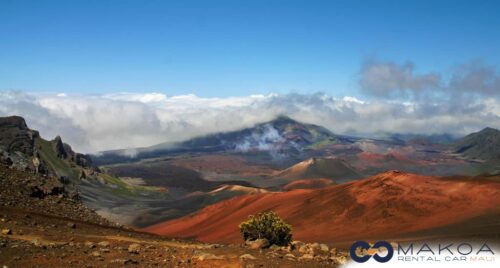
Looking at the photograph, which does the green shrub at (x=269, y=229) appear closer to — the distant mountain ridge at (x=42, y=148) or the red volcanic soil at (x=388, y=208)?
A: the red volcanic soil at (x=388, y=208)

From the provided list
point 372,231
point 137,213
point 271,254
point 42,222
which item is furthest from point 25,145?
point 271,254

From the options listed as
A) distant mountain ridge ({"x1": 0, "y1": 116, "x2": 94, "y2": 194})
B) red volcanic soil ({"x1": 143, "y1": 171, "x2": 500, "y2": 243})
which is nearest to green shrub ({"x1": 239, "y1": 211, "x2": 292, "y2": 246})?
red volcanic soil ({"x1": 143, "y1": 171, "x2": 500, "y2": 243})

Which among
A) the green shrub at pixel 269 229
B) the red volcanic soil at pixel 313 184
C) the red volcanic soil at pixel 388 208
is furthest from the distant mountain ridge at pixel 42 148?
the green shrub at pixel 269 229

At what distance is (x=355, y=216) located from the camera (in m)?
55.5

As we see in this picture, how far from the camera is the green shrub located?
29.5 metres

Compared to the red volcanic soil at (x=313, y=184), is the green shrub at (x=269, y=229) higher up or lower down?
higher up

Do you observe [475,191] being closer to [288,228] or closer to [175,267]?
[288,228]

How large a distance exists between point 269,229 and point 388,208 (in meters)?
28.2

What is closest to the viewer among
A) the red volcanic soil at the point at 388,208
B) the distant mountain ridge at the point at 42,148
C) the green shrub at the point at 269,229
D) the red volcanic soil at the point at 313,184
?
the green shrub at the point at 269,229

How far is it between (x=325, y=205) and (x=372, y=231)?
46.8ft

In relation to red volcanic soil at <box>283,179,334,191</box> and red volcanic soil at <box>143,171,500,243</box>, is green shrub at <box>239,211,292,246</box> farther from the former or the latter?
red volcanic soil at <box>283,179,334,191</box>

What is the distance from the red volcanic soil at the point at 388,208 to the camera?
4831 centimetres

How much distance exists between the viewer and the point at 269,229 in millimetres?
29797

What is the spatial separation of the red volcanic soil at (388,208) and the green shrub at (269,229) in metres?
15.5
